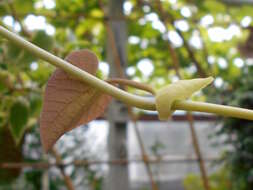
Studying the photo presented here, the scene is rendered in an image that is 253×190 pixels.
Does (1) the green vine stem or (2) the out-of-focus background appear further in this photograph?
(2) the out-of-focus background

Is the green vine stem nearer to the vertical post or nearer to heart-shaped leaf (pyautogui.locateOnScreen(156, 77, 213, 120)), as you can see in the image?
heart-shaped leaf (pyautogui.locateOnScreen(156, 77, 213, 120))

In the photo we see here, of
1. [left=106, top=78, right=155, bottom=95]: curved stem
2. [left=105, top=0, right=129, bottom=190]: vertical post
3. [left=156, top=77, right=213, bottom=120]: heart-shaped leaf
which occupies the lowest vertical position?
[left=156, top=77, right=213, bottom=120]: heart-shaped leaf

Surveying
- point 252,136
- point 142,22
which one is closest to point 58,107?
point 252,136

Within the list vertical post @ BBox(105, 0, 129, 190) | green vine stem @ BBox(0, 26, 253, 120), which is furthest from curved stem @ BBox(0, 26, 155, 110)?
vertical post @ BBox(105, 0, 129, 190)

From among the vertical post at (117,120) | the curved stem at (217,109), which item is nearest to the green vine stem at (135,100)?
the curved stem at (217,109)

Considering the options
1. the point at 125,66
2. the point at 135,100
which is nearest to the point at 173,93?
the point at 135,100

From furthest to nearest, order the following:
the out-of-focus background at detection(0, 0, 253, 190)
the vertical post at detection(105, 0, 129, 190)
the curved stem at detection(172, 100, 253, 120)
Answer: the vertical post at detection(105, 0, 129, 190) < the out-of-focus background at detection(0, 0, 253, 190) < the curved stem at detection(172, 100, 253, 120)

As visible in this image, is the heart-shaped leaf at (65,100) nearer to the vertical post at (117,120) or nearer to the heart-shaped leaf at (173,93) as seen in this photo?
the heart-shaped leaf at (173,93)
